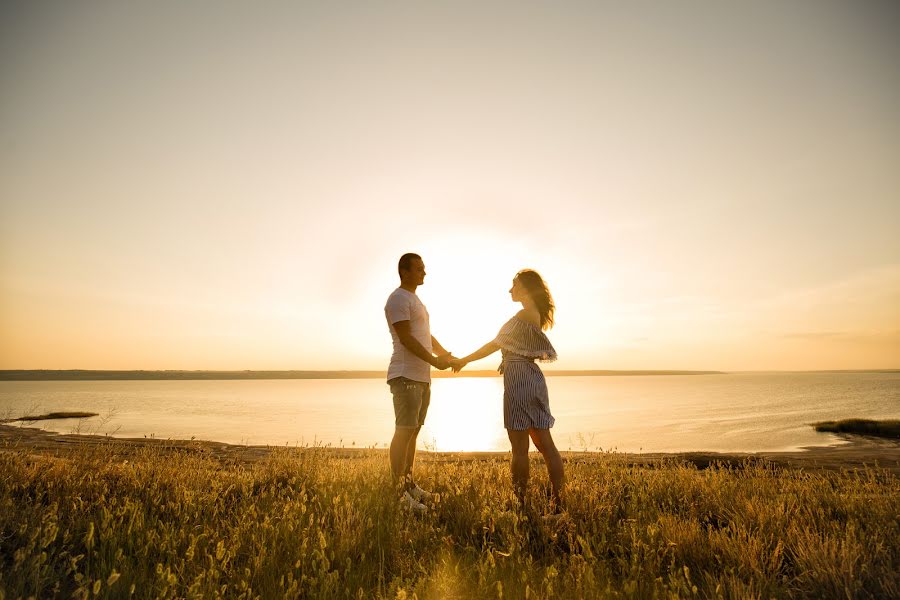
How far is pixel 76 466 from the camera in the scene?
6309 mm

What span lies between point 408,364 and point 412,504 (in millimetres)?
1463

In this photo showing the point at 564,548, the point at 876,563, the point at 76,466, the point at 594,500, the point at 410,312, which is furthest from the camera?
the point at 76,466

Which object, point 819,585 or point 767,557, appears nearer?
point 819,585

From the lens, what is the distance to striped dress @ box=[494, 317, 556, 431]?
16.9 feet

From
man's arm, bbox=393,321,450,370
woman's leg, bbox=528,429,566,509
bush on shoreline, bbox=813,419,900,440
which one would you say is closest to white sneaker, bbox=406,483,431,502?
woman's leg, bbox=528,429,566,509

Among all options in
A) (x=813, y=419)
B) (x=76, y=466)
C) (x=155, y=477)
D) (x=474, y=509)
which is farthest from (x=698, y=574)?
(x=813, y=419)

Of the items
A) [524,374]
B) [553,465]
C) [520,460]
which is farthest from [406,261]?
[553,465]

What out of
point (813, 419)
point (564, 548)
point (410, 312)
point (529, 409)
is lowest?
point (813, 419)

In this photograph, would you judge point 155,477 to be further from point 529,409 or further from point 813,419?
point 813,419

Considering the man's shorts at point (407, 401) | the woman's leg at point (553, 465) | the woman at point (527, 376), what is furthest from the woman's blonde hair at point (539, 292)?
the man's shorts at point (407, 401)

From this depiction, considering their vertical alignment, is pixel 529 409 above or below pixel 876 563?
above

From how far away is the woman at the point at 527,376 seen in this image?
5.08 meters

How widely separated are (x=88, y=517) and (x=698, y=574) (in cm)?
484

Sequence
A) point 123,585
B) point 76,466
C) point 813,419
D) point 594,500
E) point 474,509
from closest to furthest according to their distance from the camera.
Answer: point 123,585, point 474,509, point 594,500, point 76,466, point 813,419
